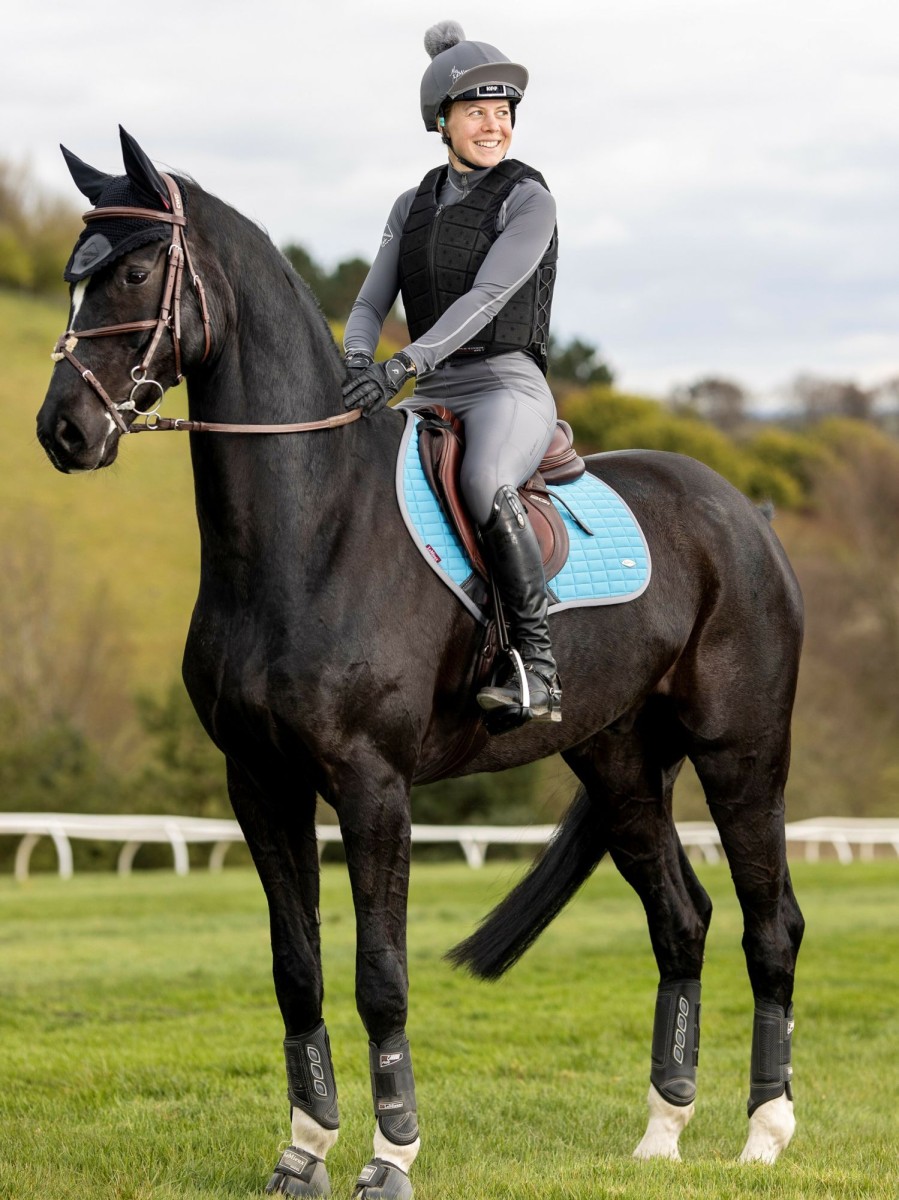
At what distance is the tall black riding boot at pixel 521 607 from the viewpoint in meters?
5.02

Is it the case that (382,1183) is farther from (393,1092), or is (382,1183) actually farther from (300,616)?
(300,616)

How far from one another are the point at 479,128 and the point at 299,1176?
12.6 feet

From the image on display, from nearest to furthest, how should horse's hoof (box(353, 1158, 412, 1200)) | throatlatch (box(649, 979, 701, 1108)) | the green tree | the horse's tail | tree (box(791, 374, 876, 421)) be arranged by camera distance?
horse's hoof (box(353, 1158, 412, 1200)) → throatlatch (box(649, 979, 701, 1108)) → the horse's tail → the green tree → tree (box(791, 374, 876, 421))

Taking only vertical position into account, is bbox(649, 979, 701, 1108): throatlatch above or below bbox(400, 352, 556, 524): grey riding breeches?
below

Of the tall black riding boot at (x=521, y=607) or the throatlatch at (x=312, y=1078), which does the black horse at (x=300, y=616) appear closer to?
the throatlatch at (x=312, y=1078)

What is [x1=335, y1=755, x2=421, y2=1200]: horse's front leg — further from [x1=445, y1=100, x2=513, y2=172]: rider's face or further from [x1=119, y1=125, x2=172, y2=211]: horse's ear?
[x1=445, y1=100, x2=513, y2=172]: rider's face

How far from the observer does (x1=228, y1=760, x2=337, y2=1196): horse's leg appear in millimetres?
5113

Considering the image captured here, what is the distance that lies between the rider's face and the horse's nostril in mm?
1928

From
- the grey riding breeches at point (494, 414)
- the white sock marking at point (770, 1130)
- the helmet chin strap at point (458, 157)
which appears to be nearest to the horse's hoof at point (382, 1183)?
the white sock marking at point (770, 1130)

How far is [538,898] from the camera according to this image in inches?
263

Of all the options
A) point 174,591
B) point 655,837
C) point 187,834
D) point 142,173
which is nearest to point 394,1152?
point 655,837

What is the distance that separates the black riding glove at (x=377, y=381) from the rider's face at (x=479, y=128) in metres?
1.00

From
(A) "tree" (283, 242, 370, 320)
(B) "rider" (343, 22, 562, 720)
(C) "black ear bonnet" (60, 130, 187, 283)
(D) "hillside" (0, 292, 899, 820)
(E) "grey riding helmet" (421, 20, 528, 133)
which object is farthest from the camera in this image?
(A) "tree" (283, 242, 370, 320)

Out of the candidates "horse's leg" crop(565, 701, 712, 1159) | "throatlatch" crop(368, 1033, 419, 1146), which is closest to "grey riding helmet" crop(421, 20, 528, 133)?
"horse's leg" crop(565, 701, 712, 1159)
